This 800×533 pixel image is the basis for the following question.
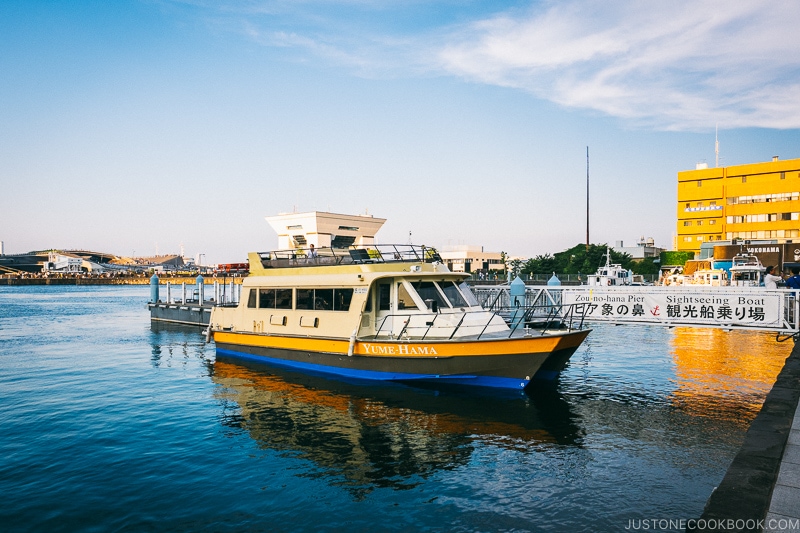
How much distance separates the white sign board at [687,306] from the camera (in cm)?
1808

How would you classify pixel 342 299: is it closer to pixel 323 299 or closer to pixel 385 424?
pixel 323 299

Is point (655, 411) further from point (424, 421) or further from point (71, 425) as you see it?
point (71, 425)

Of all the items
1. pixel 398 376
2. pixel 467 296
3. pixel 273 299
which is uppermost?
pixel 467 296

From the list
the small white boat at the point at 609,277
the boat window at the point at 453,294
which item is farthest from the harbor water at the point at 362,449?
the small white boat at the point at 609,277

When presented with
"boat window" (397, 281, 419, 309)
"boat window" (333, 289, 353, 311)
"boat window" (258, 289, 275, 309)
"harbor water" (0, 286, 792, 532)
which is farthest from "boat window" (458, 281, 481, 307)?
"boat window" (258, 289, 275, 309)

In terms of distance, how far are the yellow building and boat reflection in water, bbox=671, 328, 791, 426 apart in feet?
162

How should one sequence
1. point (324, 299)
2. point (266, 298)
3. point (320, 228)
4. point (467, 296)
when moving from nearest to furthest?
point (467, 296)
point (324, 299)
point (266, 298)
point (320, 228)

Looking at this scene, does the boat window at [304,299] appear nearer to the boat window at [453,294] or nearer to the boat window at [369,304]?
the boat window at [369,304]

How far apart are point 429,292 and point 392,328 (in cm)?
164

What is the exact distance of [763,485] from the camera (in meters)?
6.09

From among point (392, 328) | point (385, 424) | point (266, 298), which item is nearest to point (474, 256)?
point (266, 298)

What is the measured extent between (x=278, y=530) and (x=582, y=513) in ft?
14.9

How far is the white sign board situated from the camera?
59.3ft

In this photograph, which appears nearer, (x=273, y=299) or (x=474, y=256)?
(x=273, y=299)
